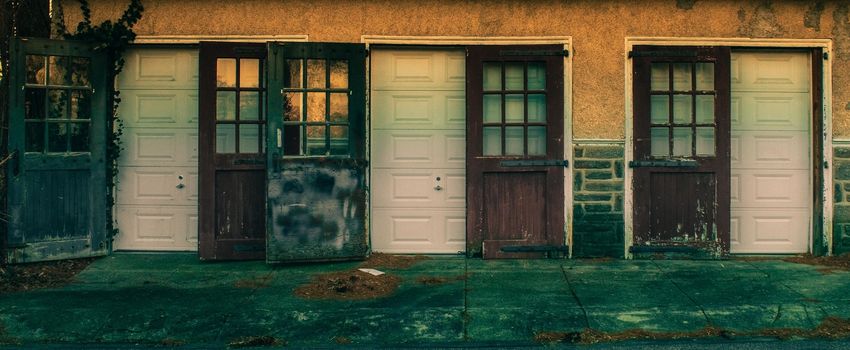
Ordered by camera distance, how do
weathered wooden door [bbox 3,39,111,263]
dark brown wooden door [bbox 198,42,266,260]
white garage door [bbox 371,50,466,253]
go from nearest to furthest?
weathered wooden door [bbox 3,39,111,263], dark brown wooden door [bbox 198,42,266,260], white garage door [bbox 371,50,466,253]

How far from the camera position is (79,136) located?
833 centimetres

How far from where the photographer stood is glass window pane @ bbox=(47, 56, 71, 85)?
8.14m

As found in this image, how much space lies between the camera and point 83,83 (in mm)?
8328

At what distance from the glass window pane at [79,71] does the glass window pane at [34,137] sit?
0.55 metres

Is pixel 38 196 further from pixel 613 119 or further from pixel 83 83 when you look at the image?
pixel 613 119

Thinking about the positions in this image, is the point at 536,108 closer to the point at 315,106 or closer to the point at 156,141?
the point at 315,106

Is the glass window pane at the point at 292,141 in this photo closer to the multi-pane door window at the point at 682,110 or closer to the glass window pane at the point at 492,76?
the glass window pane at the point at 492,76

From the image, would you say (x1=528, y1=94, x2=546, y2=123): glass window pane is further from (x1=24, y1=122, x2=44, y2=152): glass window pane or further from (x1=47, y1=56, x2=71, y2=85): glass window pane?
(x1=24, y1=122, x2=44, y2=152): glass window pane

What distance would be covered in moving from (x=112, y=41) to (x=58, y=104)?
83 cm

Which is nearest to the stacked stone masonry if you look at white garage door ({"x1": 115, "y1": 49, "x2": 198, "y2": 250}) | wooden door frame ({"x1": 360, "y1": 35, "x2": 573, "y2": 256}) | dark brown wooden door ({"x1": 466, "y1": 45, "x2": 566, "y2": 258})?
wooden door frame ({"x1": 360, "y1": 35, "x2": 573, "y2": 256})

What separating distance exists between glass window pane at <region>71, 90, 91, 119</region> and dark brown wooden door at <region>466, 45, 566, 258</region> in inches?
153

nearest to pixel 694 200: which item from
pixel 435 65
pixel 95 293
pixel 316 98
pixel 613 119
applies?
pixel 613 119

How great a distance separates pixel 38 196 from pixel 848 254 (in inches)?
326

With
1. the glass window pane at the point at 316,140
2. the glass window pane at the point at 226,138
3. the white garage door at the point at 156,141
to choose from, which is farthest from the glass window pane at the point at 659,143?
the white garage door at the point at 156,141
